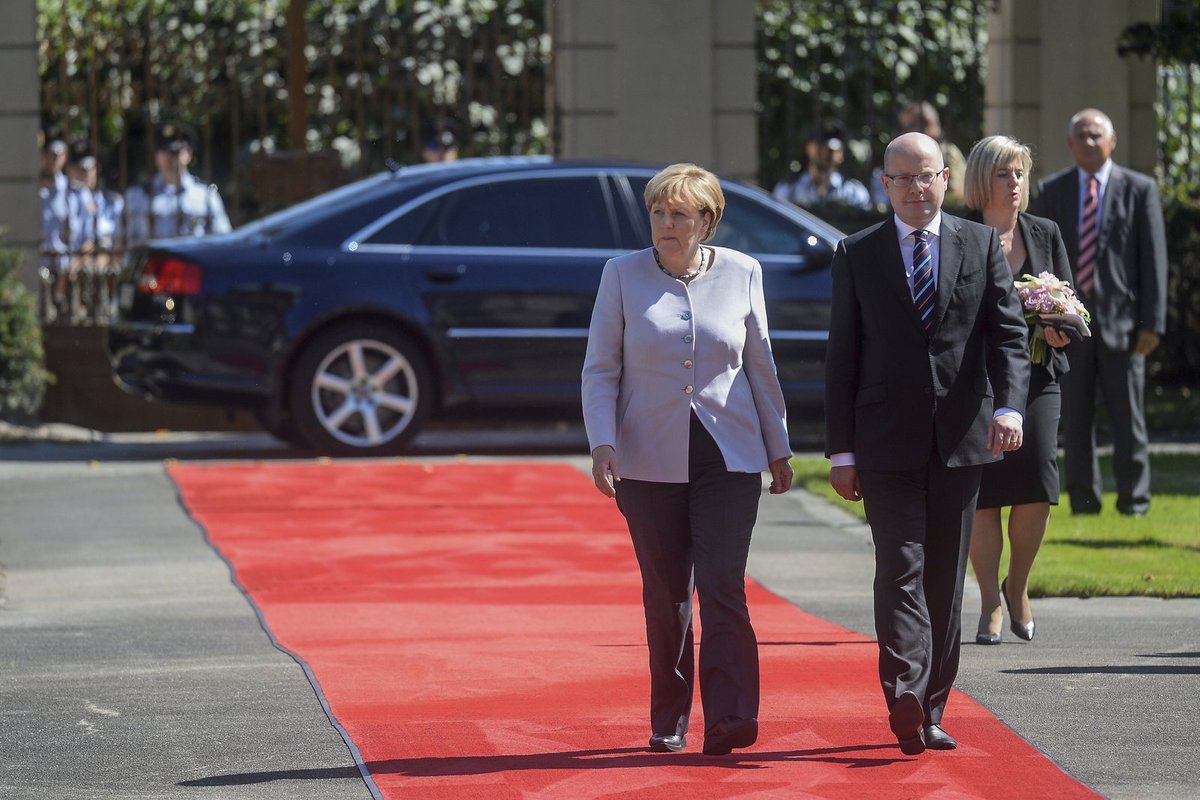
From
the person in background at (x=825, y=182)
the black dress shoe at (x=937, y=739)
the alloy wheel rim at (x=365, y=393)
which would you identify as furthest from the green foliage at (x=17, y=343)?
the black dress shoe at (x=937, y=739)

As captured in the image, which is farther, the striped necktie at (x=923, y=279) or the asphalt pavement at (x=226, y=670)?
the striped necktie at (x=923, y=279)

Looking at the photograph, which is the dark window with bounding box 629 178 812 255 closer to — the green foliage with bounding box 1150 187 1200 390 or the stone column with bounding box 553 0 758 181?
the stone column with bounding box 553 0 758 181

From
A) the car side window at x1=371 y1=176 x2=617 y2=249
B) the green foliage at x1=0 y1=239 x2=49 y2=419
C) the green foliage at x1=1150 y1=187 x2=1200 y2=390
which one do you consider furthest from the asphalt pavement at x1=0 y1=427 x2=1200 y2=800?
the green foliage at x1=1150 y1=187 x2=1200 y2=390

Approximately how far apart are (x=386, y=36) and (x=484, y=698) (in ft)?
34.7

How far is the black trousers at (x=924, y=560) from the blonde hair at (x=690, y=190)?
80cm

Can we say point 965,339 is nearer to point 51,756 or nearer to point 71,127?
point 51,756

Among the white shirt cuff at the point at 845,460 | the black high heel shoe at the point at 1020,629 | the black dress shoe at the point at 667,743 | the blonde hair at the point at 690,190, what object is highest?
the blonde hair at the point at 690,190

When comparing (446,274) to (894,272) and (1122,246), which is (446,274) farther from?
(894,272)

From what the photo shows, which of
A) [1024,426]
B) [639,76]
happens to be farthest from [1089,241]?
[639,76]

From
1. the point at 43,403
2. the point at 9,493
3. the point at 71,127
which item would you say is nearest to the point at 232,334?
the point at 9,493

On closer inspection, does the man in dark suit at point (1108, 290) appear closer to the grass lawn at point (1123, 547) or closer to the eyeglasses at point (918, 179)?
the grass lawn at point (1123, 547)

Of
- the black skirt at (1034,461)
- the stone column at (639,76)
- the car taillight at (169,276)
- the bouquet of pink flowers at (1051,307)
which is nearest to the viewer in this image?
the bouquet of pink flowers at (1051,307)

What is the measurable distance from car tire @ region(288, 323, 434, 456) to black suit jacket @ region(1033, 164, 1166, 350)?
13.8 feet

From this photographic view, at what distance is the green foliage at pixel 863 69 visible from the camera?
59.2 feet
